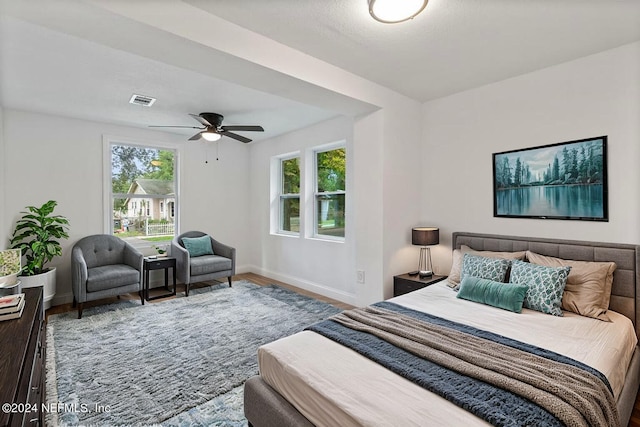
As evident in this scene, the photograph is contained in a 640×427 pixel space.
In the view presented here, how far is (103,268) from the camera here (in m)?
4.27

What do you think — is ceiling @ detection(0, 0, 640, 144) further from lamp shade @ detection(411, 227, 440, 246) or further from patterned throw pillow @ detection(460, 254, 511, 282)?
patterned throw pillow @ detection(460, 254, 511, 282)

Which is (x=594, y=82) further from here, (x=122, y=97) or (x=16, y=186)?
(x=16, y=186)

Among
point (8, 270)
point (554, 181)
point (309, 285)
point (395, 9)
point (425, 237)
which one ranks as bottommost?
point (309, 285)

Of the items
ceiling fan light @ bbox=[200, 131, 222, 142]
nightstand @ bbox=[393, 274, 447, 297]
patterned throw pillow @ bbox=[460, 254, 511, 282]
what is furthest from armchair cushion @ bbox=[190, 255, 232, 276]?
patterned throw pillow @ bbox=[460, 254, 511, 282]

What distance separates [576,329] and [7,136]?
6.09m

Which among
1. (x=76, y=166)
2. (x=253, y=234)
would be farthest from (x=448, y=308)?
(x=76, y=166)

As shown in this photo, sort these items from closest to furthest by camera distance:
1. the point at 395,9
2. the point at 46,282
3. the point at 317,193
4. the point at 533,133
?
the point at 395,9, the point at 533,133, the point at 46,282, the point at 317,193

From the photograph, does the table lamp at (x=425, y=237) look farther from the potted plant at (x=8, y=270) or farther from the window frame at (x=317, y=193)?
the potted plant at (x=8, y=270)

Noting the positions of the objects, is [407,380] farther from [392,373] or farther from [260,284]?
[260,284]

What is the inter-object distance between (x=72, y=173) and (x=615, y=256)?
614 centimetres

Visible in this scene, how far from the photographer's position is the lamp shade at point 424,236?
342 centimetres

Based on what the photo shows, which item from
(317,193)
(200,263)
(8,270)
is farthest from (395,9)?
(200,263)

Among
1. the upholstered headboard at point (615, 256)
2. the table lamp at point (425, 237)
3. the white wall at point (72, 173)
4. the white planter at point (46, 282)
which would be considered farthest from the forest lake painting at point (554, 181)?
the white planter at point (46, 282)

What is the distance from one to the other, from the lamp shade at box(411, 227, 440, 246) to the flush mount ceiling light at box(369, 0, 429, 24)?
211 centimetres
